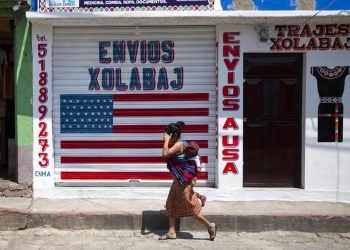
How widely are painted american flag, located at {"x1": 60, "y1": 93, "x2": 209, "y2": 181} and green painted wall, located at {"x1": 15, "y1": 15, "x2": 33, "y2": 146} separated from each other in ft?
1.94

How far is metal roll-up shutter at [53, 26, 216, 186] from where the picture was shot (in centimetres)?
843

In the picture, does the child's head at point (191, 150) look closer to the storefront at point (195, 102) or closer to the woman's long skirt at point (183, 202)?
the woman's long skirt at point (183, 202)

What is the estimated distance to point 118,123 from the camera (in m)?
8.51

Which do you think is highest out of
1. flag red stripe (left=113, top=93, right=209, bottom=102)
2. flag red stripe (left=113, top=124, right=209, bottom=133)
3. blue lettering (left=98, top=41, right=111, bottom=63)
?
blue lettering (left=98, top=41, right=111, bottom=63)

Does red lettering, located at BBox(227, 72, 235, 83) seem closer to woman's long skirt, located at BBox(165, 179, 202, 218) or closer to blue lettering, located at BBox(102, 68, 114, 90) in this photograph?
blue lettering, located at BBox(102, 68, 114, 90)

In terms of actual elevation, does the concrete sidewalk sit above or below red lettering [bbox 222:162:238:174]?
below

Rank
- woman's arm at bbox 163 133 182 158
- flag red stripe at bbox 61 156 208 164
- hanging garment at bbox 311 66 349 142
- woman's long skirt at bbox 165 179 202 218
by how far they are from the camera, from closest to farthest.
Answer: woman's arm at bbox 163 133 182 158
woman's long skirt at bbox 165 179 202 218
hanging garment at bbox 311 66 349 142
flag red stripe at bbox 61 156 208 164

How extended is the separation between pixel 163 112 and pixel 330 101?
295cm

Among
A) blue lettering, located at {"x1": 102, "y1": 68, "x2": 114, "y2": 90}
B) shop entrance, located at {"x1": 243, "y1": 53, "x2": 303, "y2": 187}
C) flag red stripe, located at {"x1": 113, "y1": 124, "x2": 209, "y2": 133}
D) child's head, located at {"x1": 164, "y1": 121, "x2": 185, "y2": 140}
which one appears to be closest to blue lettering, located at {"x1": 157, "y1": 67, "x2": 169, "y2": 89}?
flag red stripe, located at {"x1": 113, "y1": 124, "x2": 209, "y2": 133}

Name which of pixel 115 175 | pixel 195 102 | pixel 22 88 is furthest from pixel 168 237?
pixel 22 88

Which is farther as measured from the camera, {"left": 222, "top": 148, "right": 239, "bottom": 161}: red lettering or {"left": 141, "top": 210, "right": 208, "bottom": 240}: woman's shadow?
{"left": 222, "top": 148, "right": 239, "bottom": 161}: red lettering

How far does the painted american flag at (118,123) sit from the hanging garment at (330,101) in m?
2.00

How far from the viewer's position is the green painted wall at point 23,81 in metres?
8.13

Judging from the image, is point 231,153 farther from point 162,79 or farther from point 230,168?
point 162,79
